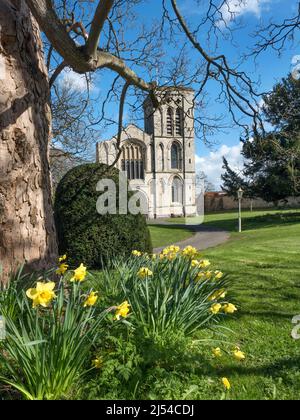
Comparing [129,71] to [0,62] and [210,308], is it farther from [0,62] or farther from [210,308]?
[210,308]

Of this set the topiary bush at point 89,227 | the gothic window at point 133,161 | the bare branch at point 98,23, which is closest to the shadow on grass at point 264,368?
the bare branch at point 98,23

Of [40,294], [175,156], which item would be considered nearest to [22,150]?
[40,294]

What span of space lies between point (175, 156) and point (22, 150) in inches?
2133

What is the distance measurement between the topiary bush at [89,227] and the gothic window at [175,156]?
1905 inches

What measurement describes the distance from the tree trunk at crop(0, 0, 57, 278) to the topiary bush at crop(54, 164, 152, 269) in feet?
14.9

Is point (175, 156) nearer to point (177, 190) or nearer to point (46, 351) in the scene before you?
point (177, 190)

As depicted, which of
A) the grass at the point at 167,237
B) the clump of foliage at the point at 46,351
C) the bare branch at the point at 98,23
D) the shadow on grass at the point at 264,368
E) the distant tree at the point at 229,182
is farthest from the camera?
the distant tree at the point at 229,182

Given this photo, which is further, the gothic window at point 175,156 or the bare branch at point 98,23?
the gothic window at point 175,156

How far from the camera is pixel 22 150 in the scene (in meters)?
3.76

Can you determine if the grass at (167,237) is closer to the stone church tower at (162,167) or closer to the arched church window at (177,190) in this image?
the stone church tower at (162,167)

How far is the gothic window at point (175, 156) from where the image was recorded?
56719 millimetres

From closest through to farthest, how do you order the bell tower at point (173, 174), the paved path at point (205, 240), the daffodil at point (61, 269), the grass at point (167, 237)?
the daffodil at point (61, 269) → the paved path at point (205, 240) → the grass at point (167, 237) → the bell tower at point (173, 174)

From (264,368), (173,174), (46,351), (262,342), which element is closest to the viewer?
(46,351)

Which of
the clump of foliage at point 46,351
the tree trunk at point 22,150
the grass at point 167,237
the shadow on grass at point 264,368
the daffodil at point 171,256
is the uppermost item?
the tree trunk at point 22,150
